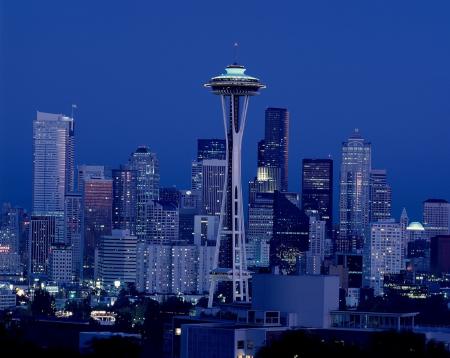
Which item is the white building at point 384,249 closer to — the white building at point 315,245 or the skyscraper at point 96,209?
the white building at point 315,245

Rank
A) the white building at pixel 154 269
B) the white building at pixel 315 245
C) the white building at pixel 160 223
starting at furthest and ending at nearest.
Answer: the white building at pixel 160 223, the white building at pixel 154 269, the white building at pixel 315 245

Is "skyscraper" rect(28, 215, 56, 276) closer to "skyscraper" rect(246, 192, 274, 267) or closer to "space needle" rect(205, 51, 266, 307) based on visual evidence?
"skyscraper" rect(246, 192, 274, 267)

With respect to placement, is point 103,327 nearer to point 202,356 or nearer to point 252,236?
point 202,356

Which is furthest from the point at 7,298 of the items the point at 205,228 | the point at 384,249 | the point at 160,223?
the point at 384,249

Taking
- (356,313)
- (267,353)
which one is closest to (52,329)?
(356,313)

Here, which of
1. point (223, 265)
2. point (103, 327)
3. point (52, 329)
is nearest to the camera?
point (52, 329)

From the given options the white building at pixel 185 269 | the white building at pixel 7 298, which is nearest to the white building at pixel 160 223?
the white building at pixel 185 269

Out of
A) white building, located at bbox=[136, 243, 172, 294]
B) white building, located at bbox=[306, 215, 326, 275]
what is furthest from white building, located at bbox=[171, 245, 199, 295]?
white building, located at bbox=[306, 215, 326, 275]
